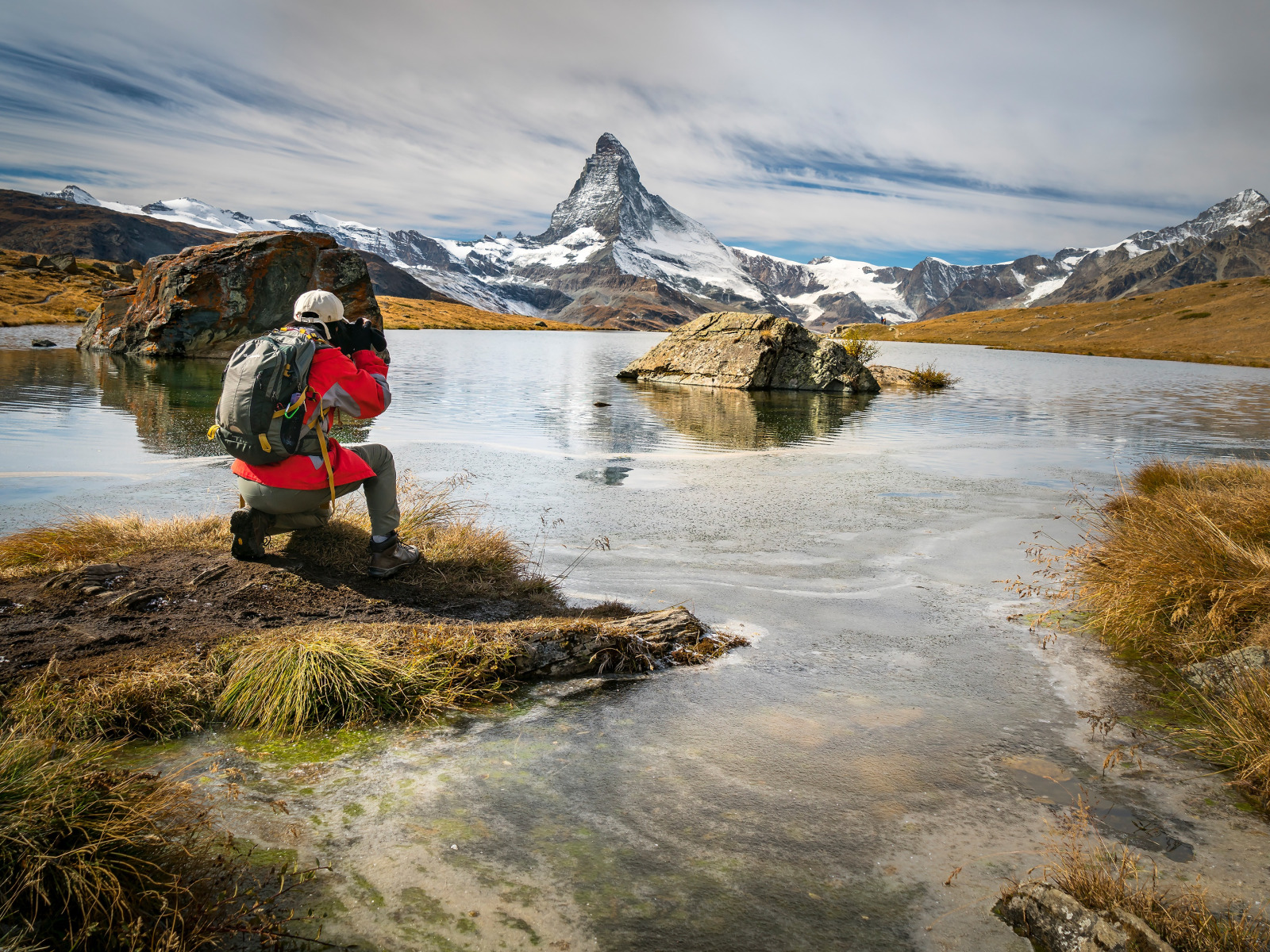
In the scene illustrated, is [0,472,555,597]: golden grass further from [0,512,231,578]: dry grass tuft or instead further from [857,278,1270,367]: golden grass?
[857,278,1270,367]: golden grass

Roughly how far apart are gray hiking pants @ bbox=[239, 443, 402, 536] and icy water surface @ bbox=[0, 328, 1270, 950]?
188cm

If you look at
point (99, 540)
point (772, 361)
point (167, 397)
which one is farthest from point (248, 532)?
point (772, 361)

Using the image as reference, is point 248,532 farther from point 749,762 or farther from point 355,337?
point 749,762

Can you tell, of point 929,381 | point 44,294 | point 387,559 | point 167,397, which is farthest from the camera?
point 44,294

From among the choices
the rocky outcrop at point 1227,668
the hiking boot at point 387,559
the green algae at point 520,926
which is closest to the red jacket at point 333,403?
the hiking boot at point 387,559

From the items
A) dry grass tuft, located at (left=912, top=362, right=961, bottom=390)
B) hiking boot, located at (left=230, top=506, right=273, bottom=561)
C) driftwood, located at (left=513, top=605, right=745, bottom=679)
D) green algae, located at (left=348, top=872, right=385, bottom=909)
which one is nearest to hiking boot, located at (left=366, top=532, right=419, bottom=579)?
hiking boot, located at (left=230, top=506, right=273, bottom=561)

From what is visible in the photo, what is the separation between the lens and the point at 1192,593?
5.77m

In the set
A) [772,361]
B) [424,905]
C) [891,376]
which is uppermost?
[772,361]

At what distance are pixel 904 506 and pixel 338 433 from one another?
11.4 metres

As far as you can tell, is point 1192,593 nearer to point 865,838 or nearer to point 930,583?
point 930,583

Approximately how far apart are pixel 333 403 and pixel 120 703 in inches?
97.6

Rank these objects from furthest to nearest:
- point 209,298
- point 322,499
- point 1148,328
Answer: point 1148,328 → point 209,298 → point 322,499

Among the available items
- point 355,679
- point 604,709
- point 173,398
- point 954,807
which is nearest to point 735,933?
point 954,807

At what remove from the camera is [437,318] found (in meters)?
132
